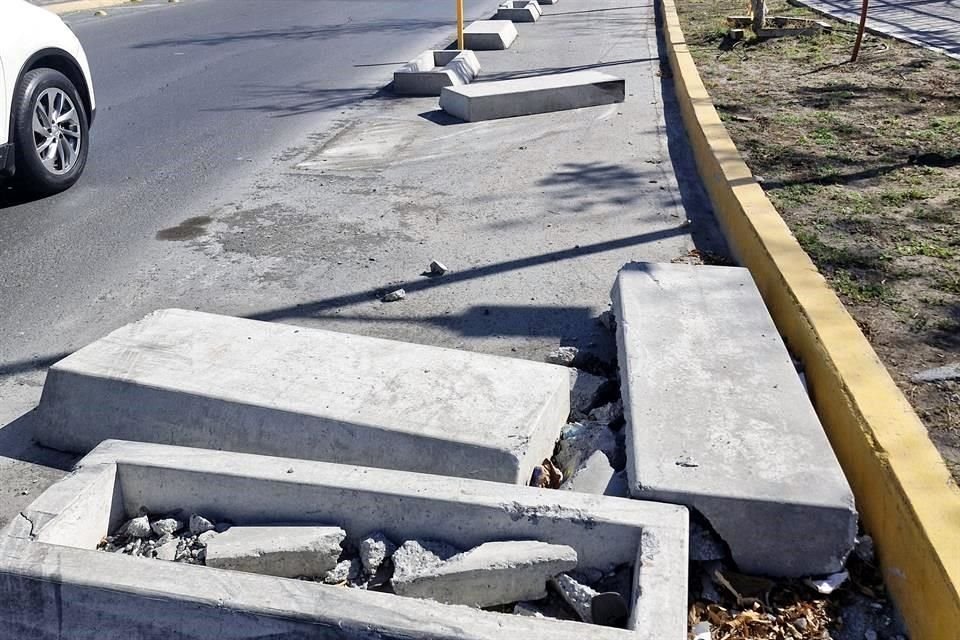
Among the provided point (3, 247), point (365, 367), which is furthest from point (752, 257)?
point (3, 247)

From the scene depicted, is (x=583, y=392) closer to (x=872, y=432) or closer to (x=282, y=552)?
(x=872, y=432)

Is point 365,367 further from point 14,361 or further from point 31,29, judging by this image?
point 31,29

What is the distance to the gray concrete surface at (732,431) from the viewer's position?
3.06 meters

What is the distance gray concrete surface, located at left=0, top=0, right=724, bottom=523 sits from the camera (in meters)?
5.01

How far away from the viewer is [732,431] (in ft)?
11.2

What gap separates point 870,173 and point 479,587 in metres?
4.96

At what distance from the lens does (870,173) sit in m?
6.73

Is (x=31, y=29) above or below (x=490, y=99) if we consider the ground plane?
above

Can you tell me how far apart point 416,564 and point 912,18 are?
14.8 metres

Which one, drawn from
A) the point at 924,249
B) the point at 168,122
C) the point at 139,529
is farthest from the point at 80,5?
the point at 139,529

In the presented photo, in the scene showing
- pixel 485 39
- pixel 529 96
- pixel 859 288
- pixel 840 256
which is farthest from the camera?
pixel 485 39

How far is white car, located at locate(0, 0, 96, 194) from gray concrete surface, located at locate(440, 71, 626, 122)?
3459 millimetres

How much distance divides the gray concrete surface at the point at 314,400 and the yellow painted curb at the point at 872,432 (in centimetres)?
106

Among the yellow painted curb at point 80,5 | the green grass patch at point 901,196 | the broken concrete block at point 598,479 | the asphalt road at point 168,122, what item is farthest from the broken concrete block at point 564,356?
the yellow painted curb at point 80,5
